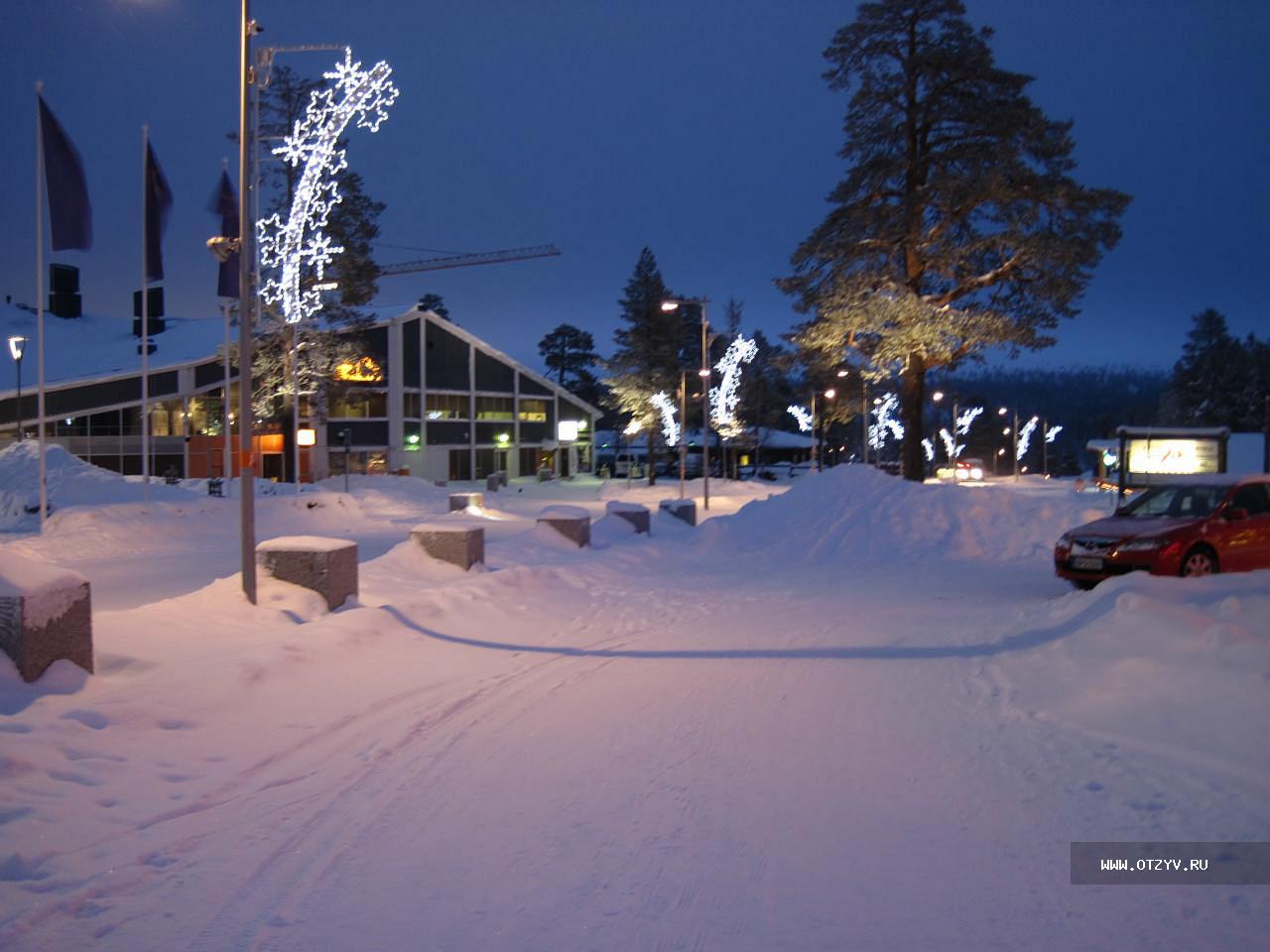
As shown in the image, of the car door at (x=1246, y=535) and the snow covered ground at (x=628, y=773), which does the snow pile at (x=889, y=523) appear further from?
the snow covered ground at (x=628, y=773)

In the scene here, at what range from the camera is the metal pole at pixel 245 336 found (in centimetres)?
1130

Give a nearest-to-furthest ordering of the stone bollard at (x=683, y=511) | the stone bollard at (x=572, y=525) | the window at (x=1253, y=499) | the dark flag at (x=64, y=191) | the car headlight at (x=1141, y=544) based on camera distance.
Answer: the car headlight at (x=1141, y=544)
the window at (x=1253, y=499)
the dark flag at (x=64, y=191)
the stone bollard at (x=572, y=525)
the stone bollard at (x=683, y=511)

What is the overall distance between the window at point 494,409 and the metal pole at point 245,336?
55.1 m

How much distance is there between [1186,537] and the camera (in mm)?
13617

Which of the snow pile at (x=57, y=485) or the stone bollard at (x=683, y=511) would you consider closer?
the snow pile at (x=57, y=485)

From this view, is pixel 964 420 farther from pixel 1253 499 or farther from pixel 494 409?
pixel 1253 499

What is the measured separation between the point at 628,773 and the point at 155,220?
2309cm

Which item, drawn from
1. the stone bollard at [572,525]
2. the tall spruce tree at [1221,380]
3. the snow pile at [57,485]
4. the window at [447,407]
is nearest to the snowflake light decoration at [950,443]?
the tall spruce tree at [1221,380]

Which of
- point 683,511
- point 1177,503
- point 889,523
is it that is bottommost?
point 683,511

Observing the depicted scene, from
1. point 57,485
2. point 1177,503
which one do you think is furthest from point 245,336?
point 57,485

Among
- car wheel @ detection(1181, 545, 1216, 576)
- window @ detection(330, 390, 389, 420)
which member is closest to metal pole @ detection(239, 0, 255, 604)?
car wheel @ detection(1181, 545, 1216, 576)

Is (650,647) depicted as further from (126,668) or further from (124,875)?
(124,875)

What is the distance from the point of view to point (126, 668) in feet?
26.9

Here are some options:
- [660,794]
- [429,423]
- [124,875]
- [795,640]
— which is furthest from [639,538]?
[429,423]
